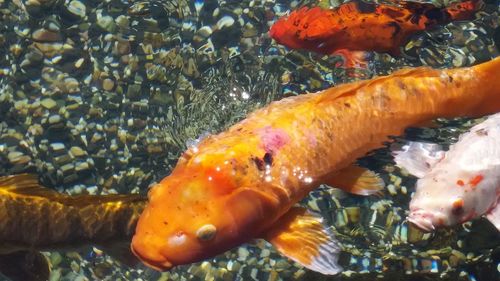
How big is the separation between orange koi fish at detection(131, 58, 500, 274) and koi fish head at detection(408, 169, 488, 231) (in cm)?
37

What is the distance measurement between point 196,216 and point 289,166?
726mm

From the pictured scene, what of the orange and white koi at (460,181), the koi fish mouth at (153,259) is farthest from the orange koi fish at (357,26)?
the koi fish mouth at (153,259)

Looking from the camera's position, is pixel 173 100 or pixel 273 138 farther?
pixel 173 100

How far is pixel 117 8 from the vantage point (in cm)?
619

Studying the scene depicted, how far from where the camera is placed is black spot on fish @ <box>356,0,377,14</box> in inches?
219

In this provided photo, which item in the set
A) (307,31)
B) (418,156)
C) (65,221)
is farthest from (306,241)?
(307,31)

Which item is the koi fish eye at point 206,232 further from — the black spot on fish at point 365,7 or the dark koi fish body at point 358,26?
the black spot on fish at point 365,7

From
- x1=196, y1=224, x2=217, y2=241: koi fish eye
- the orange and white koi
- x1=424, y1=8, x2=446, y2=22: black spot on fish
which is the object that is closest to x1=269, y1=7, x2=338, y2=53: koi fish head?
x1=424, y1=8, x2=446, y2=22: black spot on fish

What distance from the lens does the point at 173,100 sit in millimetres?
5684

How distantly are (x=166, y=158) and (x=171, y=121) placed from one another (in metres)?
0.34

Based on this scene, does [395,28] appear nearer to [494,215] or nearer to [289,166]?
[494,215]

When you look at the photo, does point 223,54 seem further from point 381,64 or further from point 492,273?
point 492,273

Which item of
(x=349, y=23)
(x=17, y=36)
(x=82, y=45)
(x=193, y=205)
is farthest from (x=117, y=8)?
(x=193, y=205)

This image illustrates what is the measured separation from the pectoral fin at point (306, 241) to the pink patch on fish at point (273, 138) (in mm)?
421
